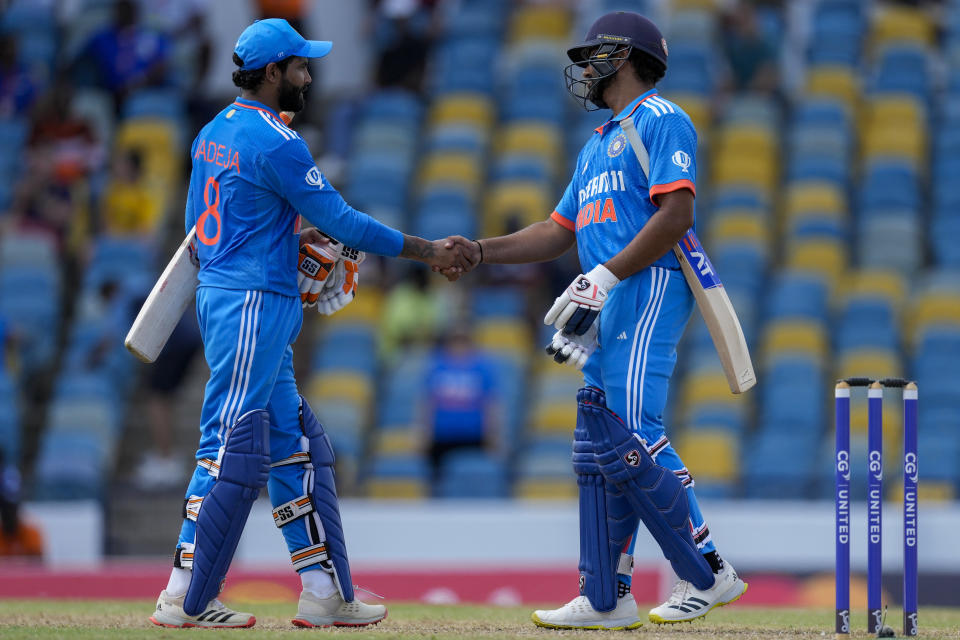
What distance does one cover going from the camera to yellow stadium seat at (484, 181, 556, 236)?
1480cm

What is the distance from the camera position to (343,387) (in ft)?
44.3

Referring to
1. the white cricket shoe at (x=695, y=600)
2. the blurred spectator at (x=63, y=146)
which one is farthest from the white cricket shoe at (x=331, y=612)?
the blurred spectator at (x=63, y=146)

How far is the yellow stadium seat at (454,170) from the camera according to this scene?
Answer: 15.6 m

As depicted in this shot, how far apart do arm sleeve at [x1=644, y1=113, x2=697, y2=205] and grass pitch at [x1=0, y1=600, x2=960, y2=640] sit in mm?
1741

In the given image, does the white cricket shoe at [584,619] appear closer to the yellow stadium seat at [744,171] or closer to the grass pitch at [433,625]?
the grass pitch at [433,625]

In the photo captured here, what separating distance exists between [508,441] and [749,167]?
13.8 ft

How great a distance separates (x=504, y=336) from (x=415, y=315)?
0.82 meters

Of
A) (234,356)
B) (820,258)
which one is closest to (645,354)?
(234,356)

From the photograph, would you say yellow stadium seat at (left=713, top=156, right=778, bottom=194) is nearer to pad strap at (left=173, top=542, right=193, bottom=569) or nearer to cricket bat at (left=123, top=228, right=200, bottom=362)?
cricket bat at (left=123, top=228, right=200, bottom=362)

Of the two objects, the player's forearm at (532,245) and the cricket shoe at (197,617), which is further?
the player's forearm at (532,245)

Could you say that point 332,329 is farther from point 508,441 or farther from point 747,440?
point 747,440

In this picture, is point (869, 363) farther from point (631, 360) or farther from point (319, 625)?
point (319, 625)

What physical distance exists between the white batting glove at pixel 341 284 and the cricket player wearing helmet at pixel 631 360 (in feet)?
3.28

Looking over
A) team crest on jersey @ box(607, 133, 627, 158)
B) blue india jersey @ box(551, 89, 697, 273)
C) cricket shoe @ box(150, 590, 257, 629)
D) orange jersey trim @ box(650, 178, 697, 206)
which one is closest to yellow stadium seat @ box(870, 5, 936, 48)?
blue india jersey @ box(551, 89, 697, 273)
